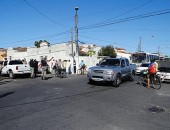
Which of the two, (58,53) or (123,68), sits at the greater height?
(58,53)

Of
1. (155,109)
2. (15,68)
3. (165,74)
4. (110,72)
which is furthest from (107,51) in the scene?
(155,109)

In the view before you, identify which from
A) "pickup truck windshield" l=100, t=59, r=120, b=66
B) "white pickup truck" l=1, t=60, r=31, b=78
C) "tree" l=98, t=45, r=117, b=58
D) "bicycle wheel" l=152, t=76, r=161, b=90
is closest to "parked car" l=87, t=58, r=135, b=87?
"pickup truck windshield" l=100, t=59, r=120, b=66

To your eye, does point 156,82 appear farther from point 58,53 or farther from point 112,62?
point 58,53

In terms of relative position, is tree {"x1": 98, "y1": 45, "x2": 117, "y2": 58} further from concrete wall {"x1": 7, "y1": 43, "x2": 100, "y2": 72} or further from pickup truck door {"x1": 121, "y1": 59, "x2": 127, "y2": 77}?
pickup truck door {"x1": 121, "y1": 59, "x2": 127, "y2": 77}

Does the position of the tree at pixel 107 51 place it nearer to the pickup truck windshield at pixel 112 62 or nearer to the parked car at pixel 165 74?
the parked car at pixel 165 74

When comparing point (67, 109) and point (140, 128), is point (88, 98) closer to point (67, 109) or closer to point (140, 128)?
point (67, 109)

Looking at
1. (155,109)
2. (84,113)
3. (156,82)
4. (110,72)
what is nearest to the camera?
(84,113)

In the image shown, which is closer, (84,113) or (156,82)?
(84,113)

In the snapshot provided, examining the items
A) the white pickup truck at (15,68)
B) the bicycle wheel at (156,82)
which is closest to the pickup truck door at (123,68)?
the bicycle wheel at (156,82)

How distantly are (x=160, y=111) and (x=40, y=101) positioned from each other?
5051 mm

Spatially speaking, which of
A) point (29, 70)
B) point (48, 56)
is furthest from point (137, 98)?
point (48, 56)

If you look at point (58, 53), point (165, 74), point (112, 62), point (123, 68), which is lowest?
point (165, 74)

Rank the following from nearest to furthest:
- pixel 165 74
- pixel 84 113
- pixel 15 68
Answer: pixel 84 113 → pixel 165 74 → pixel 15 68

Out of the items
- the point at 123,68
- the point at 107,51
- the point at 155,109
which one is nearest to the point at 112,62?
the point at 123,68
